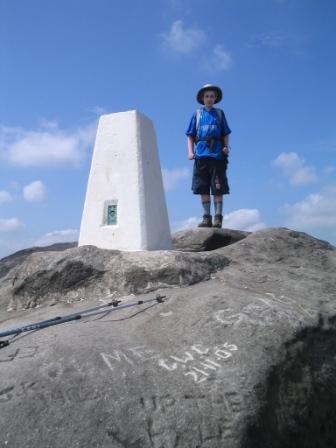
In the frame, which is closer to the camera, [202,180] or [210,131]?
[210,131]

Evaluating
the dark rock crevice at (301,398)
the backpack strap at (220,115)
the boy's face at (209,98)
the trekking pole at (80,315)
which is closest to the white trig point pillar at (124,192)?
the boy's face at (209,98)

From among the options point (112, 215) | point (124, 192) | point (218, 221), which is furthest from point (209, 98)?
point (112, 215)

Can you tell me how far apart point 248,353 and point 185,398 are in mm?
759

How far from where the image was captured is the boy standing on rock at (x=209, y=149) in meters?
7.29

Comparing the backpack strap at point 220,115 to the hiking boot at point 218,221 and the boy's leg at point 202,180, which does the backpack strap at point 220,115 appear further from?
the hiking boot at point 218,221

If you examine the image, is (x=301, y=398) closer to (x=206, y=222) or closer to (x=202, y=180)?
(x=206, y=222)

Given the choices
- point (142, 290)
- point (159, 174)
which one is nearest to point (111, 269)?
point (142, 290)

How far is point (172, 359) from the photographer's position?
332 centimetres

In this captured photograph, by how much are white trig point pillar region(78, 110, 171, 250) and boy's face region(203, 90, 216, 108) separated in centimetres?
121

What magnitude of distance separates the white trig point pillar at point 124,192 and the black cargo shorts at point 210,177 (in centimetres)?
83

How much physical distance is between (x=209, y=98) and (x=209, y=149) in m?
0.89

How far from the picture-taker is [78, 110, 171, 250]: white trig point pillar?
6305 millimetres

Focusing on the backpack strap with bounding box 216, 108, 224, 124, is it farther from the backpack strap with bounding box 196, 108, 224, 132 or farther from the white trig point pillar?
the white trig point pillar

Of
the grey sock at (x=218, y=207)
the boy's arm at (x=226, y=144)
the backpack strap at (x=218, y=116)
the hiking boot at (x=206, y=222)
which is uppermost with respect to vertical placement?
the backpack strap at (x=218, y=116)
